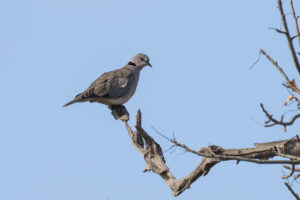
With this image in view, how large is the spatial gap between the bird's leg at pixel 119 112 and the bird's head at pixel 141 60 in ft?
4.80

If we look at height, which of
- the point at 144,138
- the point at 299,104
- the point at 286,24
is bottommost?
the point at 299,104

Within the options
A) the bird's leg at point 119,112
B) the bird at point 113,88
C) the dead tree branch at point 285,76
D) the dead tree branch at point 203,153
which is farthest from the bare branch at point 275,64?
the bird at point 113,88

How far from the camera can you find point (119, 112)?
9180 mm

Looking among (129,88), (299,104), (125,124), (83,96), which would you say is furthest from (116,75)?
(299,104)

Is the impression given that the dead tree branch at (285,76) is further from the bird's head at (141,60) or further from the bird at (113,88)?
the bird's head at (141,60)

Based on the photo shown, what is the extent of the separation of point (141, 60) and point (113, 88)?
158 cm

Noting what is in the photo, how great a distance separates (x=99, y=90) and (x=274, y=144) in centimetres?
466

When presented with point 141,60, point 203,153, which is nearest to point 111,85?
point 141,60

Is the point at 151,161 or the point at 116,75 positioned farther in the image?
the point at 116,75

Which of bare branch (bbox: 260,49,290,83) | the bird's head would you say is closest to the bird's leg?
the bird's head

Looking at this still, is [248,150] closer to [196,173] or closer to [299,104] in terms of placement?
[196,173]

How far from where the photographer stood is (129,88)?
9.89m

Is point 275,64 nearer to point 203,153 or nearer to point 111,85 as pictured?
point 203,153

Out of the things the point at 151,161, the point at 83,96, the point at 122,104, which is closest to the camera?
the point at 151,161
